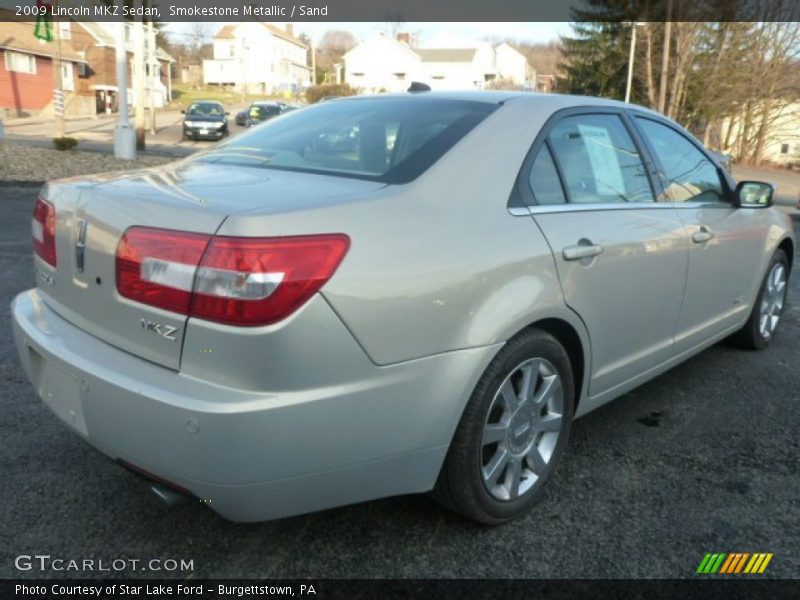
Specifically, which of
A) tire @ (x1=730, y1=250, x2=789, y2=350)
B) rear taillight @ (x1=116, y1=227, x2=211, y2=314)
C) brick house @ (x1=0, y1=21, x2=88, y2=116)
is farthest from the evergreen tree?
rear taillight @ (x1=116, y1=227, x2=211, y2=314)

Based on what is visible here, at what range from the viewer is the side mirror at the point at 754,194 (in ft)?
13.1

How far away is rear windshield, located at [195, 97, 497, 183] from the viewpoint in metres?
2.50

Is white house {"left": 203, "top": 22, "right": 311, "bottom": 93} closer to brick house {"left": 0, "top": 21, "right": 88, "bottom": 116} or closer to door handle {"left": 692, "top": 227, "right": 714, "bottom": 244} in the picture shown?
brick house {"left": 0, "top": 21, "right": 88, "bottom": 116}

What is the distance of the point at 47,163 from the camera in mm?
14000

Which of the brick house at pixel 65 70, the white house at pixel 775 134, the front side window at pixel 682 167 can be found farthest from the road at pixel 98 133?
the white house at pixel 775 134

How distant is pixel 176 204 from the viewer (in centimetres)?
206

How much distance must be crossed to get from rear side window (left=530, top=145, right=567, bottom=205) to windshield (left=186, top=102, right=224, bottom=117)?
2881 centimetres

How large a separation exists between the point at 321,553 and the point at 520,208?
1.41 m

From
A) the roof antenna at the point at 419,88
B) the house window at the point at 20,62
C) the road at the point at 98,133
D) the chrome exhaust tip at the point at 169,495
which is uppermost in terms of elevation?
the house window at the point at 20,62

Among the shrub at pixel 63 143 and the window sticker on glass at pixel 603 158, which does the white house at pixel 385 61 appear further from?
the window sticker on glass at pixel 603 158

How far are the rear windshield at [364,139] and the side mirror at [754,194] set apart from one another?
1.98 meters

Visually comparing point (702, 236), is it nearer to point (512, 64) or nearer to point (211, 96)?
point (211, 96)

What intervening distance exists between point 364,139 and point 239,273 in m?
1.13


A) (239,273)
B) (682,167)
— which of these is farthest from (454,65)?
(239,273)
